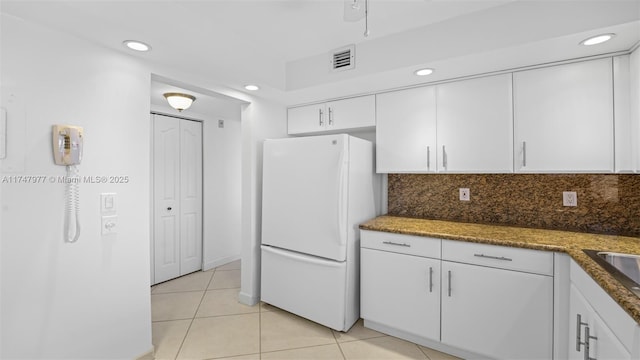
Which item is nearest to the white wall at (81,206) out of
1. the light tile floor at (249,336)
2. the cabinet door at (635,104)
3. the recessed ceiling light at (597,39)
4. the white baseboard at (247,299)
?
the light tile floor at (249,336)

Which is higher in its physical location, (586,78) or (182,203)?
(586,78)

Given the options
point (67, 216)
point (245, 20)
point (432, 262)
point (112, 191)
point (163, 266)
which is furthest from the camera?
point (163, 266)

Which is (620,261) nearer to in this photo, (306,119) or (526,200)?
(526,200)

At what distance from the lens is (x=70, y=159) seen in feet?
5.03

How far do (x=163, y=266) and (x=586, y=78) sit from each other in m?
4.24

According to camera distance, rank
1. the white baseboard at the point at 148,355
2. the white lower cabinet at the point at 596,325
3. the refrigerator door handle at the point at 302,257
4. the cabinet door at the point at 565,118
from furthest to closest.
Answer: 1. the refrigerator door handle at the point at 302,257
2. the white baseboard at the point at 148,355
3. the cabinet door at the point at 565,118
4. the white lower cabinet at the point at 596,325

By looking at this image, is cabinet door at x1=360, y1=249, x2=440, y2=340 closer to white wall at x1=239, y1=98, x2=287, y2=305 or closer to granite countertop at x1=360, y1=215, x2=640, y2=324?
granite countertop at x1=360, y1=215, x2=640, y2=324

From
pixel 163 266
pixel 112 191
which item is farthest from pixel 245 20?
pixel 163 266

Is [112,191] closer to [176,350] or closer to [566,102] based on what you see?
[176,350]

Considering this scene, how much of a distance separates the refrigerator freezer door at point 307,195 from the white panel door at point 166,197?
148 cm

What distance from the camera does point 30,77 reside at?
1427 millimetres

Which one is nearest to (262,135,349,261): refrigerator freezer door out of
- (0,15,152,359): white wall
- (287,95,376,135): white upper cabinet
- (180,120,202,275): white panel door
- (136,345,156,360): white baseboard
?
(287,95,376,135): white upper cabinet

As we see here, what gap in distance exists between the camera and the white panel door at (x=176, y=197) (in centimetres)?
330

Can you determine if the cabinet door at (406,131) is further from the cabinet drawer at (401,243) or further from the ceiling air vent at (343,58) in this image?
the cabinet drawer at (401,243)
